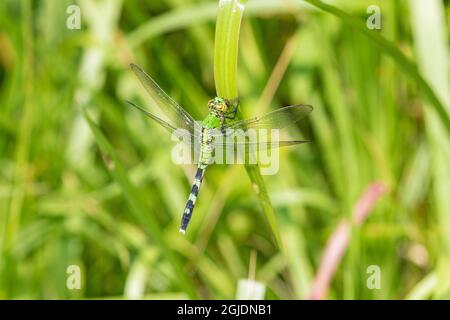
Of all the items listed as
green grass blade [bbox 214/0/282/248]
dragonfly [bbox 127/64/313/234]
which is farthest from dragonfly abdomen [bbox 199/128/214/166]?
green grass blade [bbox 214/0/282/248]

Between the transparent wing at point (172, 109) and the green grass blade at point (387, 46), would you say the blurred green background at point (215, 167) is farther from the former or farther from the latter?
the green grass blade at point (387, 46)

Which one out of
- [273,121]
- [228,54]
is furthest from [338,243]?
[228,54]

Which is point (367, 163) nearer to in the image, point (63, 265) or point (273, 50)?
point (273, 50)

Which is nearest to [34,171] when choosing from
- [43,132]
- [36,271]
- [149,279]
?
[43,132]

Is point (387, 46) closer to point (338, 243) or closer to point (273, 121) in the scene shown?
point (273, 121)

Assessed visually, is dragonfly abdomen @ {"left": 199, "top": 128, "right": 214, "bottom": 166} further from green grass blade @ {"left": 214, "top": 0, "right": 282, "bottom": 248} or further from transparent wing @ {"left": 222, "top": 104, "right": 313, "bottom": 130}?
green grass blade @ {"left": 214, "top": 0, "right": 282, "bottom": 248}
